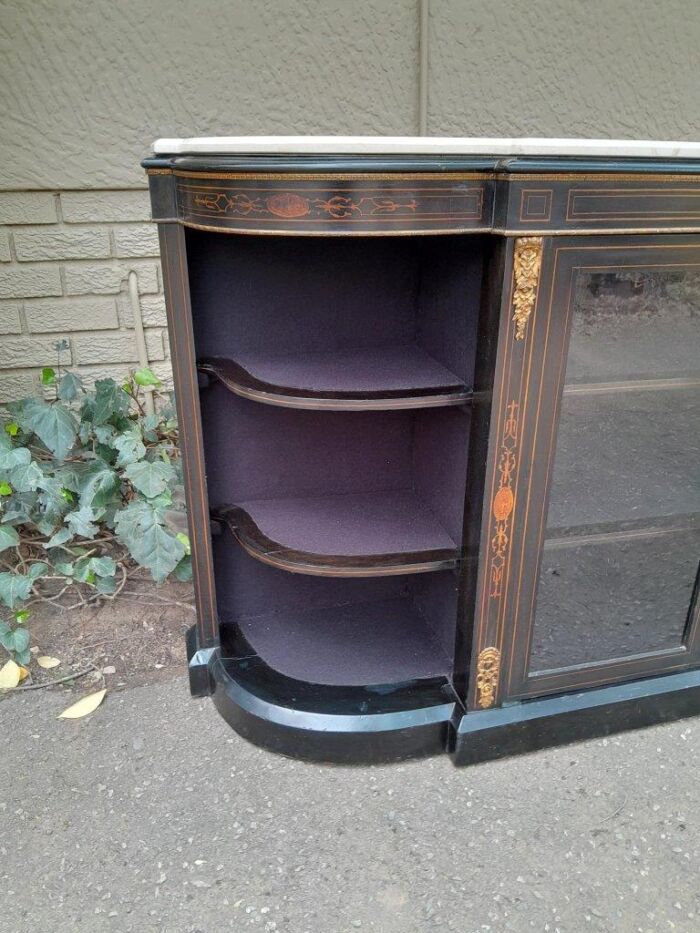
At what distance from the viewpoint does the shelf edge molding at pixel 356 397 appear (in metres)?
1.25

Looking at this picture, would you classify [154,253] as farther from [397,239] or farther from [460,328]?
[460,328]

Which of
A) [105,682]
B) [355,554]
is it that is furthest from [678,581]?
[105,682]

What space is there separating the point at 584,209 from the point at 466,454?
50 cm

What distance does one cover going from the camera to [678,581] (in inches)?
59.9

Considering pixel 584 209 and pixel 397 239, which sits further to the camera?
pixel 397 239

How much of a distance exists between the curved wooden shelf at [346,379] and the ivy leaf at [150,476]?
0.49 metres

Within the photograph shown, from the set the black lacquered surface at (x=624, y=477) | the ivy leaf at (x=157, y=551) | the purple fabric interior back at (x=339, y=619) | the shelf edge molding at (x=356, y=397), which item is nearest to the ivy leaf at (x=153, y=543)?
the ivy leaf at (x=157, y=551)

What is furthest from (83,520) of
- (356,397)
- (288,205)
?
(288,205)

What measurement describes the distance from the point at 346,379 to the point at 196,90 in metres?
1.27

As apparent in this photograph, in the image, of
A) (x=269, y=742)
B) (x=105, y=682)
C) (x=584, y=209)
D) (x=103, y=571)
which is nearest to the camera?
(x=584, y=209)

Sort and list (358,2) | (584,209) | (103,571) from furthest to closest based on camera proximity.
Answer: (358,2) → (103,571) → (584,209)

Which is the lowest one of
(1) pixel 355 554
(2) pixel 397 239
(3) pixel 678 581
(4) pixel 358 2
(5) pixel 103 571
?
(5) pixel 103 571

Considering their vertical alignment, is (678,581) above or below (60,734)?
above

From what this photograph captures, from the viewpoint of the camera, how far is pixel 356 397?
1.26m
